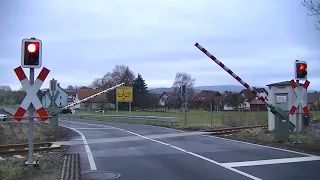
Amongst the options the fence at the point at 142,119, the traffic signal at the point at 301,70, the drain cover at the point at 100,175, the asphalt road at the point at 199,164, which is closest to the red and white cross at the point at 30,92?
the drain cover at the point at 100,175

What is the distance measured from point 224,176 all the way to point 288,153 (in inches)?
181

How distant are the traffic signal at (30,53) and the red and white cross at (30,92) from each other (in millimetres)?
209

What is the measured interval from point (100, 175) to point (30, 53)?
3346mm

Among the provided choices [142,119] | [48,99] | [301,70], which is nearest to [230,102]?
[48,99]

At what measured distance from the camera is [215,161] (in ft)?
36.8

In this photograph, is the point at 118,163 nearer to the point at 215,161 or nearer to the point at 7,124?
the point at 215,161

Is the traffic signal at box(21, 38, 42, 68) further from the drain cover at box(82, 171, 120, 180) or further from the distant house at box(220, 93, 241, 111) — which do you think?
the distant house at box(220, 93, 241, 111)

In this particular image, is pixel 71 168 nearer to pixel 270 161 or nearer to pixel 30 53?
pixel 30 53

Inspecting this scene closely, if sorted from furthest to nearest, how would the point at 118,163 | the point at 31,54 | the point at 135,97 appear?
1. the point at 135,97
2. the point at 118,163
3. the point at 31,54

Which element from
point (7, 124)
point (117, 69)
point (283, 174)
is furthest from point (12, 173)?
point (117, 69)

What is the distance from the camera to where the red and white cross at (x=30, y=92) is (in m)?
9.80

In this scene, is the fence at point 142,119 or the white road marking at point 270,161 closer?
the white road marking at point 270,161

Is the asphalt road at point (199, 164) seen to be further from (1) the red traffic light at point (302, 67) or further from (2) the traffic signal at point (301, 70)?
(1) the red traffic light at point (302, 67)

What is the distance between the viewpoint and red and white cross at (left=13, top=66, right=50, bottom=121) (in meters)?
9.80
